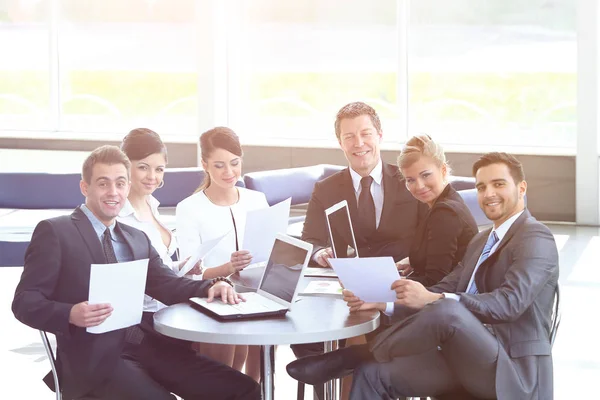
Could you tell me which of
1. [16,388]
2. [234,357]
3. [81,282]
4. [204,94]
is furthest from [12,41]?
[81,282]

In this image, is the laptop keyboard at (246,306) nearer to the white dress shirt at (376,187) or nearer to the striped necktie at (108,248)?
the striped necktie at (108,248)

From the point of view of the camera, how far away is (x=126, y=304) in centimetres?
297

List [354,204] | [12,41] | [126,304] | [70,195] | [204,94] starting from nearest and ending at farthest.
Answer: [126,304] → [354,204] → [70,195] → [204,94] → [12,41]

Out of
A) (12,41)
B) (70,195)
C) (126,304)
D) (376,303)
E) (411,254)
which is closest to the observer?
(126,304)

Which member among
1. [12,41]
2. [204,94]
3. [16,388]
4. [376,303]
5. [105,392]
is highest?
[12,41]

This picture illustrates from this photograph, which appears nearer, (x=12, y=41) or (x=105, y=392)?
(x=105, y=392)

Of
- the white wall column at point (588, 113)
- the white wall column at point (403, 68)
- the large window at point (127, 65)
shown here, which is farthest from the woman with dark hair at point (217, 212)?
the large window at point (127, 65)

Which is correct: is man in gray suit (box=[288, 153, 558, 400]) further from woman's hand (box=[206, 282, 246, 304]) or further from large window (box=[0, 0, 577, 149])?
large window (box=[0, 0, 577, 149])

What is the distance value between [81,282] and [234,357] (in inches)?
50.3

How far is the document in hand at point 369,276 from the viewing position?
2990mm

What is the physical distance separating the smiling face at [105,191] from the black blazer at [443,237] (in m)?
1.17

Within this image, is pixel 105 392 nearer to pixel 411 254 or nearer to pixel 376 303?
pixel 376 303

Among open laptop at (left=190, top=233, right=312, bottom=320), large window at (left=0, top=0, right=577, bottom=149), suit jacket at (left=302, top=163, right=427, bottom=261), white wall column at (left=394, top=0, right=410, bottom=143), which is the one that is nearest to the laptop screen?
open laptop at (left=190, top=233, right=312, bottom=320)

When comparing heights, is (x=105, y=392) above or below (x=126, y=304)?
below
